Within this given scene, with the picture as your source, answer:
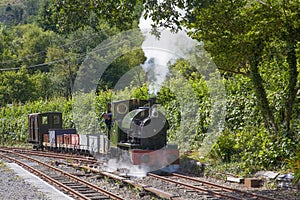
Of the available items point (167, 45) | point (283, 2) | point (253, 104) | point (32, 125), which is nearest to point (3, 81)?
point (32, 125)

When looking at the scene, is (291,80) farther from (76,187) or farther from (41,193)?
(41,193)

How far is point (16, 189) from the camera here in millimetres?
12055

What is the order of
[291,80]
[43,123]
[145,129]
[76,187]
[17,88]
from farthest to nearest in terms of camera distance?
1. [17,88]
2. [43,123]
3. [145,129]
4. [291,80]
5. [76,187]

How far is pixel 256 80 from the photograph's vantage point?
1437 centimetres

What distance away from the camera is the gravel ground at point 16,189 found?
10875 mm

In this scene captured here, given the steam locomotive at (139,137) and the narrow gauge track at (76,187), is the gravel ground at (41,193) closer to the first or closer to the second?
the narrow gauge track at (76,187)

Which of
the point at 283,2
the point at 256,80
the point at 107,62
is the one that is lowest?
the point at 256,80

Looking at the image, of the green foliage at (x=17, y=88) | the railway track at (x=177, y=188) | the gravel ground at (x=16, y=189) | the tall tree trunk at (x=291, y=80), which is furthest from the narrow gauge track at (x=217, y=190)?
the green foliage at (x=17, y=88)

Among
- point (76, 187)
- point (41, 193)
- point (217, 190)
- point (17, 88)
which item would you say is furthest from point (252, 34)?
point (17, 88)

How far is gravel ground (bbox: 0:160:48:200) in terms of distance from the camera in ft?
35.7

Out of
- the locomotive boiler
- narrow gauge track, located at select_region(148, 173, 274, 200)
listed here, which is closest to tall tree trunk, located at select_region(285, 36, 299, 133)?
narrow gauge track, located at select_region(148, 173, 274, 200)

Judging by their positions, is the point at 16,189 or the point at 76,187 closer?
the point at 16,189

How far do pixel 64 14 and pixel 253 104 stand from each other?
29.4 feet

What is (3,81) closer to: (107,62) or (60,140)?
(107,62)
